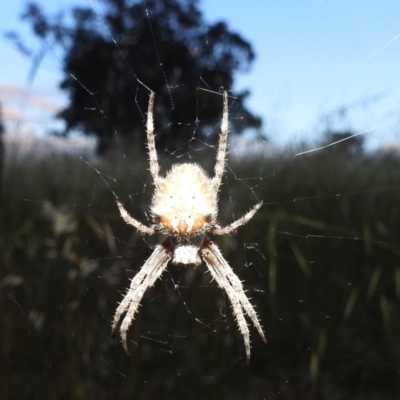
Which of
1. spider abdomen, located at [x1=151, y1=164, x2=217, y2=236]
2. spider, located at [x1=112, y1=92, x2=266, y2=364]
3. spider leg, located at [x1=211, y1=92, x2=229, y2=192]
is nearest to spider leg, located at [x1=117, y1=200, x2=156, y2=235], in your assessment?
spider, located at [x1=112, y1=92, x2=266, y2=364]

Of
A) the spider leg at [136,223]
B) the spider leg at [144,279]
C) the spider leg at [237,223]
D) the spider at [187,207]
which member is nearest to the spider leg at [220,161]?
the spider at [187,207]

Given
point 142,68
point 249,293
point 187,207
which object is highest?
point 142,68

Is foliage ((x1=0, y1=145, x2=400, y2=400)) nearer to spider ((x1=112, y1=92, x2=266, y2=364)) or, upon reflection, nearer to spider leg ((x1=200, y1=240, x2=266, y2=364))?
spider leg ((x1=200, y1=240, x2=266, y2=364))

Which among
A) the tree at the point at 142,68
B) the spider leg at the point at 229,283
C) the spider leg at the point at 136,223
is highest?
the tree at the point at 142,68

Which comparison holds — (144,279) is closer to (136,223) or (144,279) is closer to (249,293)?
(136,223)

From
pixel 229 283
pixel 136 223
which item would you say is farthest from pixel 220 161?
pixel 229 283

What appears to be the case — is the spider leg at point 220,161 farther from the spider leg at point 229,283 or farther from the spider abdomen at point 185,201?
the spider leg at point 229,283
